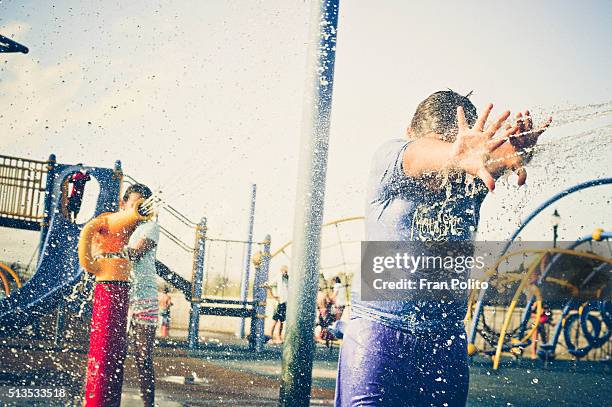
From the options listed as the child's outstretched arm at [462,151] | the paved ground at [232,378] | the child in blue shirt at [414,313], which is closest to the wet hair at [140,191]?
the paved ground at [232,378]

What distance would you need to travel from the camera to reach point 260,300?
35.1 feet

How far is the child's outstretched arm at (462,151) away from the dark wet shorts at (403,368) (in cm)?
67

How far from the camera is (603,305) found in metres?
11.8

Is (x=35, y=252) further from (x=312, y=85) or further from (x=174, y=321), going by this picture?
(x=312, y=85)

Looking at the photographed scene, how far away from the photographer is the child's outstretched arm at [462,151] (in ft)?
5.71

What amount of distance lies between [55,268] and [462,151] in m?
9.30

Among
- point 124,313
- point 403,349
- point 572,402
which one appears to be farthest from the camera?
point 572,402

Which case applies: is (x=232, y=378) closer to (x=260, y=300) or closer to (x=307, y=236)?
(x=260, y=300)

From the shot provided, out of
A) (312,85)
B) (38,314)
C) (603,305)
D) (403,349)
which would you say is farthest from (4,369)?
(603,305)

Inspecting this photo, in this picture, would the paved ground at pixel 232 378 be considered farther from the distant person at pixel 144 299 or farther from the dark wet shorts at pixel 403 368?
the dark wet shorts at pixel 403 368

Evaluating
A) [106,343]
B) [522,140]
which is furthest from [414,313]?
[106,343]

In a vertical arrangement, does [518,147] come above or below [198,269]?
above

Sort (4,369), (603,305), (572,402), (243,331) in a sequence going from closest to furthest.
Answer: (4,369)
(572,402)
(603,305)
(243,331)

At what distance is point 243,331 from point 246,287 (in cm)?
202
